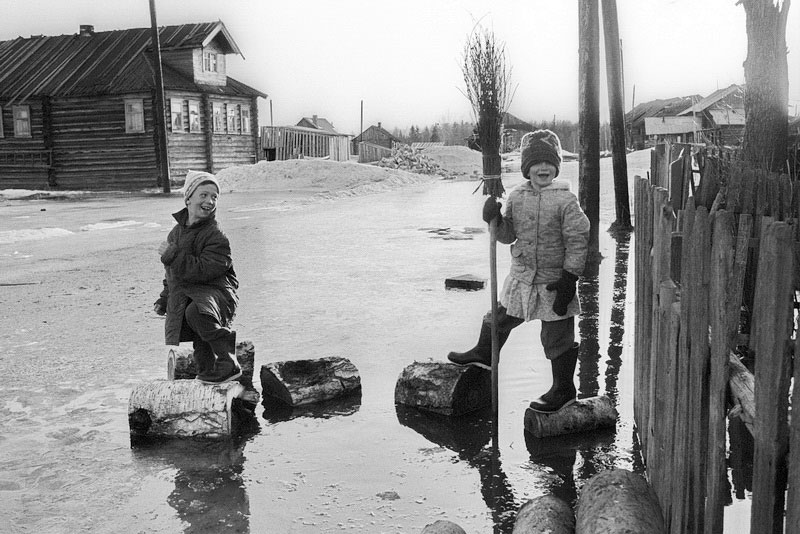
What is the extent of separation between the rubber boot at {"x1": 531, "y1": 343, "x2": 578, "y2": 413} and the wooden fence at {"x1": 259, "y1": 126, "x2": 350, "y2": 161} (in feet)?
133

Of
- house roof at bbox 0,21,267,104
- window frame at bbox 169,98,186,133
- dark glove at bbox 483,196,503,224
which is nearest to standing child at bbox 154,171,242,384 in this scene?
dark glove at bbox 483,196,503,224

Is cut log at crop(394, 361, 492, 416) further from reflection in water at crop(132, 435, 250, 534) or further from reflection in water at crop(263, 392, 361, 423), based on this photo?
reflection in water at crop(132, 435, 250, 534)

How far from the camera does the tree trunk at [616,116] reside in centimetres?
1509

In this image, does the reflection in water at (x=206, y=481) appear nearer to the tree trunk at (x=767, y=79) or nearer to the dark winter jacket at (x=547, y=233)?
the dark winter jacket at (x=547, y=233)

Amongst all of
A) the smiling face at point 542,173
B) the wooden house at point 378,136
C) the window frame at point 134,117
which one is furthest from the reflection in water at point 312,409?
the wooden house at point 378,136

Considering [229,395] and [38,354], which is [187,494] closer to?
[229,395]

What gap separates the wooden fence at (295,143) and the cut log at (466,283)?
35.5 m

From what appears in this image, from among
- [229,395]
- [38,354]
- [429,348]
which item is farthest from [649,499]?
[38,354]

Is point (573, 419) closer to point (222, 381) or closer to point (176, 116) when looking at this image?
point (222, 381)

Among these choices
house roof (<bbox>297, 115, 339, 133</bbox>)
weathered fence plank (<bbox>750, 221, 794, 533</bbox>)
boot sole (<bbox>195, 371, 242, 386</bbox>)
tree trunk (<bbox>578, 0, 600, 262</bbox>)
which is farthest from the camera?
house roof (<bbox>297, 115, 339, 133</bbox>)

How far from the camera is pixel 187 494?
13.3 feet

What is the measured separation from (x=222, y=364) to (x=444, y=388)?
4.39 feet

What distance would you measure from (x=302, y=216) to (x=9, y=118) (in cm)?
2046

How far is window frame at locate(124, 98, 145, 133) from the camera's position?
32.9m
